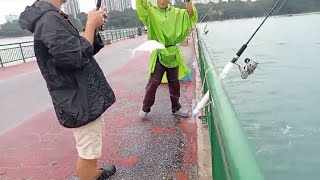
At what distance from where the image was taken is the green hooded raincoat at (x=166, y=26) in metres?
4.56

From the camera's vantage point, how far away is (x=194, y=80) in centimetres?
847

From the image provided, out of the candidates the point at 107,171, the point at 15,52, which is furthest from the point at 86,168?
the point at 15,52

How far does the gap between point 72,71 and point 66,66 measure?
157mm

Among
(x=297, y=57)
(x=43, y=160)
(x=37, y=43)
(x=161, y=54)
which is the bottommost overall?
(x=297, y=57)

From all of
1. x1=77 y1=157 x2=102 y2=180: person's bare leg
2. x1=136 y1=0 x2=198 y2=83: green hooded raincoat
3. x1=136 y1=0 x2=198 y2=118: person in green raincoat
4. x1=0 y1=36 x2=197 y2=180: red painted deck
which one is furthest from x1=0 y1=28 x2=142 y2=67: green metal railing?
x1=77 y1=157 x2=102 y2=180: person's bare leg

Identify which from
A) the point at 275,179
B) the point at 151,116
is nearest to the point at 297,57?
the point at 275,179

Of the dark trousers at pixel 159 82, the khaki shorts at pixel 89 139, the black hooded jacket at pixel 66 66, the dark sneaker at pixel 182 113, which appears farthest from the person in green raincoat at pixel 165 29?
the khaki shorts at pixel 89 139

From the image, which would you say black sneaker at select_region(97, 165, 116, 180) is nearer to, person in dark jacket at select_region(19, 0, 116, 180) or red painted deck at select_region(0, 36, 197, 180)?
red painted deck at select_region(0, 36, 197, 180)

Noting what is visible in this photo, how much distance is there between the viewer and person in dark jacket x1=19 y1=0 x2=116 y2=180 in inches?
92.4

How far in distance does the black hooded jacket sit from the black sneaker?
3.20 ft

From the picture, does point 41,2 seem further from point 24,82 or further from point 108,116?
point 24,82

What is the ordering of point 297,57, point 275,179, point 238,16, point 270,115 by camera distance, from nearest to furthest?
1. point 238,16
2. point 275,179
3. point 270,115
4. point 297,57

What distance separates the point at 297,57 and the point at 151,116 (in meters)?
26.1

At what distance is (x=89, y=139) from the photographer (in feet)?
9.22
